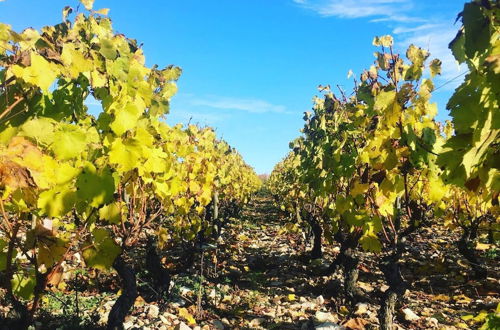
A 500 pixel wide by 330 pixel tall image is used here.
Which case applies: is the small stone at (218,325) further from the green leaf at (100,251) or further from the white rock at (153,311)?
the green leaf at (100,251)

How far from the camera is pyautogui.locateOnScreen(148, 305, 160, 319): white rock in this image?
5522 millimetres

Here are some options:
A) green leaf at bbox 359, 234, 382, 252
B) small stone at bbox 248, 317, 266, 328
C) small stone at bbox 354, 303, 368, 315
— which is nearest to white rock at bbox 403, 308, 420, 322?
small stone at bbox 354, 303, 368, 315

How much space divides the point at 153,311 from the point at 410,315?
12.8ft

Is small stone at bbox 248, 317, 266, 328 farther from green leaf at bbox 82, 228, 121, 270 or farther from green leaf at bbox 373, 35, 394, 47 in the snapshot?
green leaf at bbox 373, 35, 394, 47

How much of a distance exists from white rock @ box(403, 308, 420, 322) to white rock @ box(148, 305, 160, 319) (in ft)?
12.4

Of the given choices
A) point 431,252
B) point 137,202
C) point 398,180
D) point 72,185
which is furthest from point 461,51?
point 431,252

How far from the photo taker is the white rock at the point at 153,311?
217 inches

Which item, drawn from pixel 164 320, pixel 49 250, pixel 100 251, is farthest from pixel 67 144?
pixel 164 320

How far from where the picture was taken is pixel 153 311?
5.64m

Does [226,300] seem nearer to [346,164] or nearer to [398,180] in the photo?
[346,164]

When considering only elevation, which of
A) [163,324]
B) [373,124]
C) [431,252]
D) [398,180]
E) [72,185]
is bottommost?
[163,324]

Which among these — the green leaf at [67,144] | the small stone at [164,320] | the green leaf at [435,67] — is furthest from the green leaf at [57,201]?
the small stone at [164,320]

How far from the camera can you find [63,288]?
21.2 ft

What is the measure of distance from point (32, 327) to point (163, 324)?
5.25ft
